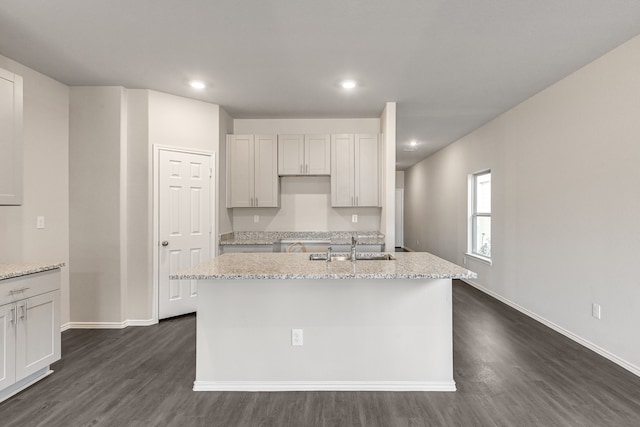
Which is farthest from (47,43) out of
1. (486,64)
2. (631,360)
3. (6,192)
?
(631,360)

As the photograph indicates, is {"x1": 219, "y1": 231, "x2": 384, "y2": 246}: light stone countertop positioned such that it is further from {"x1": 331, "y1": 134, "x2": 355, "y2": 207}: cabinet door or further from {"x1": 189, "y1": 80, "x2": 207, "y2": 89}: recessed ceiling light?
{"x1": 189, "y1": 80, "x2": 207, "y2": 89}: recessed ceiling light

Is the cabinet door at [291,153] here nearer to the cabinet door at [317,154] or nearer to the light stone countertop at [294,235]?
the cabinet door at [317,154]

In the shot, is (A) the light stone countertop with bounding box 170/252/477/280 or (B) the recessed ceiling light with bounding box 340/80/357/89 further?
(B) the recessed ceiling light with bounding box 340/80/357/89

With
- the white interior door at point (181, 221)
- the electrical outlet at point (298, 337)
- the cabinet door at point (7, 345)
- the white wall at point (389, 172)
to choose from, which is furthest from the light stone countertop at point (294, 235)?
the cabinet door at point (7, 345)

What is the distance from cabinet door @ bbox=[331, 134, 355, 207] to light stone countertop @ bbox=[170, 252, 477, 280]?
2056mm

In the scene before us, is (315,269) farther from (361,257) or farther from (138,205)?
(138,205)

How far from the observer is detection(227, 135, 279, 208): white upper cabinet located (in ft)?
15.1

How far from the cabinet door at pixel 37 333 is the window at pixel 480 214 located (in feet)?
17.7

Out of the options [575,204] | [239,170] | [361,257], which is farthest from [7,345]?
[575,204]

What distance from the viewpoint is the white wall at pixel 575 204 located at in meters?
2.65

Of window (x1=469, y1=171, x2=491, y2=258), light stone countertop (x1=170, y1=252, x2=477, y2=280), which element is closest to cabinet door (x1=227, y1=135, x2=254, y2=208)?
light stone countertop (x1=170, y1=252, x2=477, y2=280)

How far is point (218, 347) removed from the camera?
2330mm

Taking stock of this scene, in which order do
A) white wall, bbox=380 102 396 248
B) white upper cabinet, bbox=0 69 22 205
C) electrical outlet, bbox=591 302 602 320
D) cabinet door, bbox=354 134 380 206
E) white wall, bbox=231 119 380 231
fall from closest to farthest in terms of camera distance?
white upper cabinet, bbox=0 69 22 205
electrical outlet, bbox=591 302 602 320
white wall, bbox=380 102 396 248
cabinet door, bbox=354 134 380 206
white wall, bbox=231 119 380 231

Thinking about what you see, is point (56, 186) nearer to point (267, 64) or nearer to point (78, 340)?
point (78, 340)
